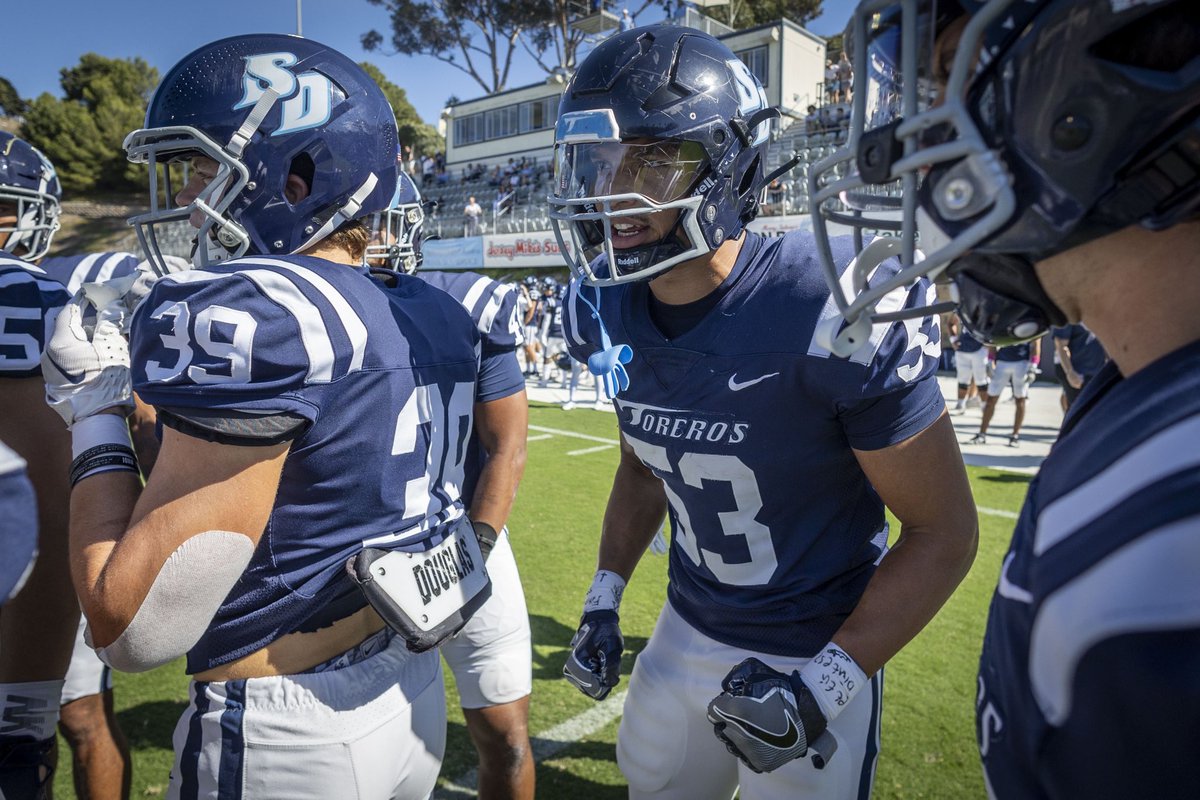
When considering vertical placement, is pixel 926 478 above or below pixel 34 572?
above

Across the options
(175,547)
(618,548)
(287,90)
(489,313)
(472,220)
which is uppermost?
(472,220)

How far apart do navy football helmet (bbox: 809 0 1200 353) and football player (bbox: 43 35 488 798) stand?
94 centimetres

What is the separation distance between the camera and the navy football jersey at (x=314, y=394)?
1276 millimetres

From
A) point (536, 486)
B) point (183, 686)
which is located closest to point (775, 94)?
point (536, 486)

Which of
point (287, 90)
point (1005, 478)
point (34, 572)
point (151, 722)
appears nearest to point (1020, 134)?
point (287, 90)

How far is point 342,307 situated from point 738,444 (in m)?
0.89

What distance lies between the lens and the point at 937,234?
3.25ft

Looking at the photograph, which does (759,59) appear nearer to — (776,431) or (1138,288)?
(776,431)

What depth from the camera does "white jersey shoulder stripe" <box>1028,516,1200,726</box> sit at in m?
0.70

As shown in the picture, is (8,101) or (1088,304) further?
(8,101)

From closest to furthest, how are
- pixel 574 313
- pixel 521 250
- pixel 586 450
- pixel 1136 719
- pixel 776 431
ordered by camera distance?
pixel 1136 719
pixel 776 431
pixel 574 313
pixel 586 450
pixel 521 250

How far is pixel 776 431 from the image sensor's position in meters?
1.66

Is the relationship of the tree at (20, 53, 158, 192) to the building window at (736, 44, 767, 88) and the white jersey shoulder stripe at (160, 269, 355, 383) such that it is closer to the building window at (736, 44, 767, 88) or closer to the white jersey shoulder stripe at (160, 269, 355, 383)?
the building window at (736, 44, 767, 88)

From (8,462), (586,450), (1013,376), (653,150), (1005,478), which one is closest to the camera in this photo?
(8,462)
